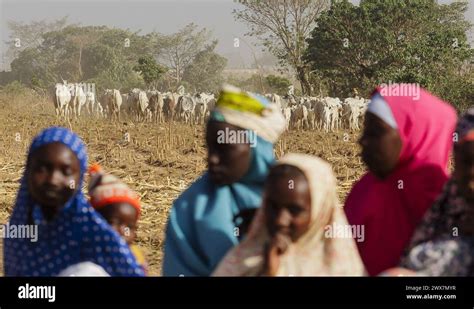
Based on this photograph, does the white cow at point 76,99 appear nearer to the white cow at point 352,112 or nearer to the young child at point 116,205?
the white cow at point 352,112

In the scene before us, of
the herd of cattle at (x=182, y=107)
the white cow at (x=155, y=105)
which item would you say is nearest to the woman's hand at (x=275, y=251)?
the herd of cattle at (x=182, y=107)

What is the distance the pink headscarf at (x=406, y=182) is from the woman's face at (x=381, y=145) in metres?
0.03

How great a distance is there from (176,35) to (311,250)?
140ft

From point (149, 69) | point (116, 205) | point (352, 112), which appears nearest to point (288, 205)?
point (116, 205)

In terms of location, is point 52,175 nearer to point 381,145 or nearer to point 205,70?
point 381,145

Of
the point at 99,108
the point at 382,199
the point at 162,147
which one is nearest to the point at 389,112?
the point at 382,199

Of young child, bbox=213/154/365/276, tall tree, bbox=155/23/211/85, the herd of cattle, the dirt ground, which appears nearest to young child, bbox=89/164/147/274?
young child, bbox=213/154/365/276

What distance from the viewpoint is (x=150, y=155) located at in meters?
10.9

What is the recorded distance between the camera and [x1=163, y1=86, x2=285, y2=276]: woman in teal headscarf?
2504 millimetres

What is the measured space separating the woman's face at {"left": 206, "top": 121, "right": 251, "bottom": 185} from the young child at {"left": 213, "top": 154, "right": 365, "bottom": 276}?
0.29 m

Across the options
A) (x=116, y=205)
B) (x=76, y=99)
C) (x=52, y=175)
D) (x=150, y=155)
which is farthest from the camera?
(x=76, y=99)

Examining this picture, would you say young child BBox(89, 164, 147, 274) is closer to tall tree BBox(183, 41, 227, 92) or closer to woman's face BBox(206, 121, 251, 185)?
woman's face BBox(206, 121, 251, 185)

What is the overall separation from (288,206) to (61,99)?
15428mm
